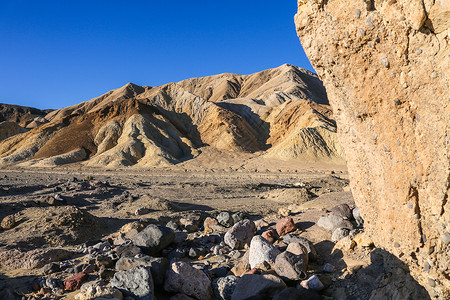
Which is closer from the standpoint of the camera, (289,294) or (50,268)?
(289,294)

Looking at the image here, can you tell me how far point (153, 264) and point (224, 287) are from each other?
1.12 meters

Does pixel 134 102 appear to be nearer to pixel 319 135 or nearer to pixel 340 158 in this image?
pixel 319 135

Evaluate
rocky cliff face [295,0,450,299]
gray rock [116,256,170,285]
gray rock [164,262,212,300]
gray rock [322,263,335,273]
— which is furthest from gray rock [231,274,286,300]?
rocky cliff face [295,0,450,299]

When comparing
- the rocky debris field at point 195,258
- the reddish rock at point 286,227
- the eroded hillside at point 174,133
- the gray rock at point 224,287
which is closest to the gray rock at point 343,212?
the rocky debris field at point 195,258

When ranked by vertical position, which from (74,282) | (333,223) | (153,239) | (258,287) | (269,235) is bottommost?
(333,223)

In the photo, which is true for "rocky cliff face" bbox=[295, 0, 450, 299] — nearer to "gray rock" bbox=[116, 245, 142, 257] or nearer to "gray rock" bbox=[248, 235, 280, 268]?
"gray rock" bbox=[248, 235, 280, 268]

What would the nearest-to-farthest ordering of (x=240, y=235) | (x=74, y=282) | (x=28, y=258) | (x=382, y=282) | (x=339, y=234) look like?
(x=382, y=282)
(x=74, y=282)
(x=339, y=234)
(x=28, y=258)
(x=240, y=235)

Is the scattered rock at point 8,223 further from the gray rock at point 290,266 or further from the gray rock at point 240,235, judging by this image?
the gray rock at point 290,266

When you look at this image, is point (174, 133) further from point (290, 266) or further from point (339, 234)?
point (290, 266)

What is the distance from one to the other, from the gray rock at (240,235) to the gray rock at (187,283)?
172cm

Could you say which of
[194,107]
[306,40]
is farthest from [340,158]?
[306,40]

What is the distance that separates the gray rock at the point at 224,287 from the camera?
4.35 m

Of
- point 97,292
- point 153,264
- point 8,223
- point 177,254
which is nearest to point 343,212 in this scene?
point 177,254

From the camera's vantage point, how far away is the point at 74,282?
15.2 ft
